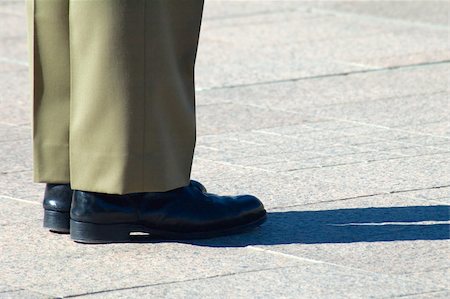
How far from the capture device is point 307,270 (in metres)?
3.80

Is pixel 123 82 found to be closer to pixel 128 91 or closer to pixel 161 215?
pixel 128 91

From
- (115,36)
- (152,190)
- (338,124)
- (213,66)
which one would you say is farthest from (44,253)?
(213,66)

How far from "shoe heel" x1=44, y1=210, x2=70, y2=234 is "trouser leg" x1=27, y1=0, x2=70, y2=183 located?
0.12 metres

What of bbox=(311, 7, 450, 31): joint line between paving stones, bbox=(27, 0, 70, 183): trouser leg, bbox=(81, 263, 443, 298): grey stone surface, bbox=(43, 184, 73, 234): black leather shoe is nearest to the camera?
bbox=(81, 263, 443, 298): grey stone surface

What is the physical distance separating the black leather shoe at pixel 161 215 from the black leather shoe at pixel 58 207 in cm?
12

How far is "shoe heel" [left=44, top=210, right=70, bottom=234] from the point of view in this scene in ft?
14.0

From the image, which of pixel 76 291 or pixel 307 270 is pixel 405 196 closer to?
pixel 307 270

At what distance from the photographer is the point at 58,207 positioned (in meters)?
4.25

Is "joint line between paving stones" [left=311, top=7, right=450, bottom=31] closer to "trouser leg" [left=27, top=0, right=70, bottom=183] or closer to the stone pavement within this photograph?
the stone pavement

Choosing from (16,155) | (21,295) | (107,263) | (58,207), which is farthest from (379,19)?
(21,295)

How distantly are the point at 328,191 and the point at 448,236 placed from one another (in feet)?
2.36

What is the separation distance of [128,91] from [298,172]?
1307 millimetres

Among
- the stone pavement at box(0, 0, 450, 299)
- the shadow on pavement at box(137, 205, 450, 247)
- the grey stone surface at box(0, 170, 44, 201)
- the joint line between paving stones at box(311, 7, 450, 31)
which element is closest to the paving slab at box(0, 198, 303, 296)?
the stone pavement at box(0, 0, 450, 299)

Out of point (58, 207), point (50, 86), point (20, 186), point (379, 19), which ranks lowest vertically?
point (20, 186)
